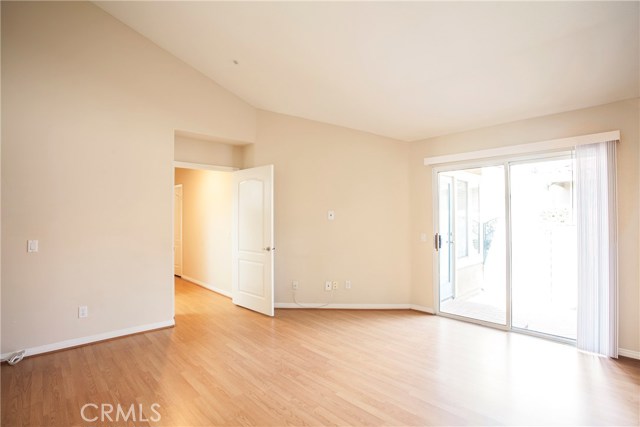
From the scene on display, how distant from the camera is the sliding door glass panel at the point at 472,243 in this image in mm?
4199

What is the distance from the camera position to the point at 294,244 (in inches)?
188

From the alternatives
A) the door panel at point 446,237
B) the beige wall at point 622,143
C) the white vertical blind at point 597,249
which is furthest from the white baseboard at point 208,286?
the white vertical blind at point 597,249

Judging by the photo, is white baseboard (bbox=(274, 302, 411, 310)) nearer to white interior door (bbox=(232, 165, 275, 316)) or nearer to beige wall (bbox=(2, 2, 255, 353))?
white interior door (bbox=(232, 165, 275, 316))

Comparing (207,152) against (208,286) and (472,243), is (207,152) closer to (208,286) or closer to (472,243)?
(208,286)

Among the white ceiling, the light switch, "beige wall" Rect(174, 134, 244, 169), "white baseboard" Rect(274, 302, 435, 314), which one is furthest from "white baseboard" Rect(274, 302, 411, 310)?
the light switch

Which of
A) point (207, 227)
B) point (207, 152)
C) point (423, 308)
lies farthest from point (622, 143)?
point (207, 227)

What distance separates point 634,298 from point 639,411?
1270 millimetres

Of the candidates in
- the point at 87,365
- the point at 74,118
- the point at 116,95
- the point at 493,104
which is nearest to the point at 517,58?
the point at 493,104

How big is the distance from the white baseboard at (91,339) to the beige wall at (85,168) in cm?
5

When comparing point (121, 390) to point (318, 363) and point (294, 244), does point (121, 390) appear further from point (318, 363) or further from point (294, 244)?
point (294, 244)

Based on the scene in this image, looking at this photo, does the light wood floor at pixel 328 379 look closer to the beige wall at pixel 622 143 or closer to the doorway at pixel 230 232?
the beige wall at pixel 622 143

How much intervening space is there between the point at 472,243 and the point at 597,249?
1584 mm

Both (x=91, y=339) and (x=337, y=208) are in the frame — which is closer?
(x=91, y=339)

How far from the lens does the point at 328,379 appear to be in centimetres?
264
